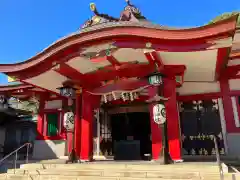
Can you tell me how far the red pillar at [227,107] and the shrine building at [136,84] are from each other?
3 cm

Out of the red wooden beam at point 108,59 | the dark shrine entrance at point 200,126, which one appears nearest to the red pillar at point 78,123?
the red wooden beam at point 108,59

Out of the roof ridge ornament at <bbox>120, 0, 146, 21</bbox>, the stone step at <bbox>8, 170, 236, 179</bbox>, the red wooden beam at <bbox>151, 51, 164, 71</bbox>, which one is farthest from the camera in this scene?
the roof ridge ornament at <bbox>120, 0, 146, 21</bbox>

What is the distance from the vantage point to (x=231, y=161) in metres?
7.17

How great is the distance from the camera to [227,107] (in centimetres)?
820

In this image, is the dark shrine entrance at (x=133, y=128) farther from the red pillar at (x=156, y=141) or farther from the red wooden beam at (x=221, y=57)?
the red wooden beam at (x=221, y=57)

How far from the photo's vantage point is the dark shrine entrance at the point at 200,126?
8.48 meters

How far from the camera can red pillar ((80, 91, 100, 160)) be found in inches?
310

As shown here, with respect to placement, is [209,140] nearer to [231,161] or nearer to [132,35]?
[231,161]

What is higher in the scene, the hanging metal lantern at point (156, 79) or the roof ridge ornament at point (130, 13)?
the roof ridge ornament at point (130, 13)

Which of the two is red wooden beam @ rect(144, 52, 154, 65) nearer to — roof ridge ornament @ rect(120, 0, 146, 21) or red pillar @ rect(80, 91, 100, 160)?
red pillar @ rect(80, 91, 100, 160)

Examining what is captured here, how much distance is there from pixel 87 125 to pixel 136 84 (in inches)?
89.7

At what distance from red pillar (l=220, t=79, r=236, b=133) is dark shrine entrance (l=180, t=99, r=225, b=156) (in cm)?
34

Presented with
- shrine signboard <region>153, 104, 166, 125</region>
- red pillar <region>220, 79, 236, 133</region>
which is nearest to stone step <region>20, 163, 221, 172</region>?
shrine signboard <region>153, 104, 166, 125</region>

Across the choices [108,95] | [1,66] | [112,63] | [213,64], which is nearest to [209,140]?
[213,64]
